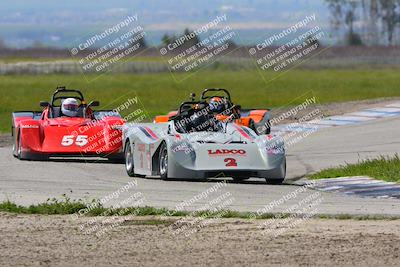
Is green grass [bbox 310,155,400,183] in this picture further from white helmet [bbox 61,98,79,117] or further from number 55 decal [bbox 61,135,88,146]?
white helmet [bbox 61,98,79,117]

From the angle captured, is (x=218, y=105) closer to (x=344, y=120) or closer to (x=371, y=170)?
(x=344, y=120)

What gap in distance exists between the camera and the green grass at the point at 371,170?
63.3 feet

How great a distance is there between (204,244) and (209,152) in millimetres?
7723

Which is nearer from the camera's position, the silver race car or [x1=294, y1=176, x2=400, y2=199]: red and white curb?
[x1=294, y1=176, x2=400, y2=199]: red and white curb

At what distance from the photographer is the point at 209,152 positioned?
19578 millimetres

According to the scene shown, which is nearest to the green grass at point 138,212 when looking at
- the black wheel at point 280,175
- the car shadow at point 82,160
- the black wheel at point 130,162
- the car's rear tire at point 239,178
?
the black wheel at point 280,175

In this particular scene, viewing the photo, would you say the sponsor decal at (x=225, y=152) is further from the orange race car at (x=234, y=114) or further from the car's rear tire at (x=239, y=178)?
the orange race car at (x=234, y=114)

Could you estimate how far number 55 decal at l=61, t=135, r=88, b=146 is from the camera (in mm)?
24359

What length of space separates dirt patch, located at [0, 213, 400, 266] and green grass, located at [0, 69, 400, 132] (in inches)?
1151

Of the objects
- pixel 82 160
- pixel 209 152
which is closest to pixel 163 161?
pixel 209 152

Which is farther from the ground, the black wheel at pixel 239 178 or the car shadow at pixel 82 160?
the black wheel at pixel 239 178

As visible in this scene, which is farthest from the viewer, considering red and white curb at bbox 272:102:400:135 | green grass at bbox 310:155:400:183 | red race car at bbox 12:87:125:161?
red and white curb at bbox 272:102:400:135

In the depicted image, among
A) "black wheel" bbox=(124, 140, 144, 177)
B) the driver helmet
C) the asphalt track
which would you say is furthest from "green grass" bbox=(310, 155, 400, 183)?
the driver helmet

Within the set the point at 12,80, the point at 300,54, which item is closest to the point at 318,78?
the point at 300,54
